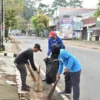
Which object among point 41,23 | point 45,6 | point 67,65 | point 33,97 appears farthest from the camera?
point 45,6

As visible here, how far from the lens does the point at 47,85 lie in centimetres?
1164

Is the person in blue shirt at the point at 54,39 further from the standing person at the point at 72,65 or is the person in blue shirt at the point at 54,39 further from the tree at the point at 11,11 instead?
the tree at the point at 11,11

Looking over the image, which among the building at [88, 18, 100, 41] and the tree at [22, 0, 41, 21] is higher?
the tree at [22, 0, 41, 21]

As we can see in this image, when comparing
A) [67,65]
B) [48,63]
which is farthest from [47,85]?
[67,65]

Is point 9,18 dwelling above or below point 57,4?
below

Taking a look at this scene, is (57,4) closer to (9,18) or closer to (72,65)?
(9,18)

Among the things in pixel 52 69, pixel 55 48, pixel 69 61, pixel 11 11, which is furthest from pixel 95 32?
pixel 69 61

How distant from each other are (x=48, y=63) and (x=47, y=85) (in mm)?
743

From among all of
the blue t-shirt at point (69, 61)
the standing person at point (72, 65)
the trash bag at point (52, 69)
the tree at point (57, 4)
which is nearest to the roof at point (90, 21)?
the trash bag at point (52, 69)

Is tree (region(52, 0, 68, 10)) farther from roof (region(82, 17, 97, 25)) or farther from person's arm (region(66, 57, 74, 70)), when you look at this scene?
person's arm (region(66, 57, 74, 70))

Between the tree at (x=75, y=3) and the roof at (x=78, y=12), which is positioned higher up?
the tree at (x=75, y=3)

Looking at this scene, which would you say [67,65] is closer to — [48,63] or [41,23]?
[48,63]

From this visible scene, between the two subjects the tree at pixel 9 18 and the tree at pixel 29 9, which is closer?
the tree at pixel 9 18

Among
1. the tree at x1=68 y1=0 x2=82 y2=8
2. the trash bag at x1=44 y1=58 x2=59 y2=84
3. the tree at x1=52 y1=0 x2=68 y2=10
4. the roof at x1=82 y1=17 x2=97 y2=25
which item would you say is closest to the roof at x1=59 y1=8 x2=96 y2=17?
the roof at x1=82 y1=17 x2=97 y2=25
